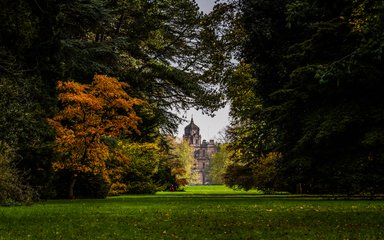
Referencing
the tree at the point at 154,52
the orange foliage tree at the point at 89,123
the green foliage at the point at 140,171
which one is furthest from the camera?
the green foliage at the point at 140,171

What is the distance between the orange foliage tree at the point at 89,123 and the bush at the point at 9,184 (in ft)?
13.5

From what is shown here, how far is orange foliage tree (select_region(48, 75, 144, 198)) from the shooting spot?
75.6 feet

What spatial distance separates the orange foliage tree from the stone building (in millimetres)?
142307

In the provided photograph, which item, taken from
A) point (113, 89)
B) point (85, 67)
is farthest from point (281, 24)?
point (85, 67)

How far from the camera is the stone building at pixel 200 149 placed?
168 metres

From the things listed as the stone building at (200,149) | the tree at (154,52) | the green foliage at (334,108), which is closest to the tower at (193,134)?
the stone building at (200,149)

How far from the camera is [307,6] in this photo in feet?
36.4

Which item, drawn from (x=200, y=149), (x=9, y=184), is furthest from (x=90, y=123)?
(x=200, y=149)

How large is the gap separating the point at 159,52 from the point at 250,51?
9462 mm

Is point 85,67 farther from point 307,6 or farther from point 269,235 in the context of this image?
point 269,235

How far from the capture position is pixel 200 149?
172125 millimetres

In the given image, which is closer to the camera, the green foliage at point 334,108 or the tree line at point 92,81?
the green foliage at point 334,108

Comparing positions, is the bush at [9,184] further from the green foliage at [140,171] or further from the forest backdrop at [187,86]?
the green foliage at [140,171]

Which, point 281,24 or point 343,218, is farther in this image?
point 281,24
